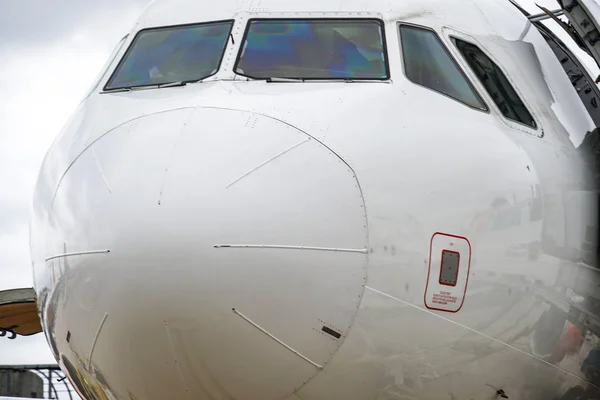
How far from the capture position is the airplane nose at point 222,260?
24.1ft

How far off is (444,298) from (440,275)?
6.7 inches

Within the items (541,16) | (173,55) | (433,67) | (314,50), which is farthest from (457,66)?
(541,16)

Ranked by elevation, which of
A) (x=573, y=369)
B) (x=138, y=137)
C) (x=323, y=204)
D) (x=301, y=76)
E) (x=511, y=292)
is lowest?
(x=573, y=369)

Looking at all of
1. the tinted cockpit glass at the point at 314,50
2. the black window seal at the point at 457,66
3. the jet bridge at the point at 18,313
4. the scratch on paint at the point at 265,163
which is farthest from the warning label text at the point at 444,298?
the jet bridge at the point at 18,313

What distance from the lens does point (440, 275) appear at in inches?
314

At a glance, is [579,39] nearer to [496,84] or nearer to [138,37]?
[496,84]

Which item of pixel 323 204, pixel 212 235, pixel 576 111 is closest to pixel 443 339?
pixel 323 204

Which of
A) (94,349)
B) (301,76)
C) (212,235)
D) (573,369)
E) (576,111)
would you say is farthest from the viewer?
(576,111)

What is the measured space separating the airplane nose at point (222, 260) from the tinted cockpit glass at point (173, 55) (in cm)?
129

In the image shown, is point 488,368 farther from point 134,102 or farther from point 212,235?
point 134,102

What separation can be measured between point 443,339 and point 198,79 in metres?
2.80

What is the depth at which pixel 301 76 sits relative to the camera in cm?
873

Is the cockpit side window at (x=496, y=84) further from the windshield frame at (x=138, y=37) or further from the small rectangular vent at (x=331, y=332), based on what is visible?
the small rectangular vent at (x=331, y=332)

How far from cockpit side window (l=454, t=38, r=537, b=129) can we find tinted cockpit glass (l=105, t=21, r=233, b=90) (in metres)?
2.06
